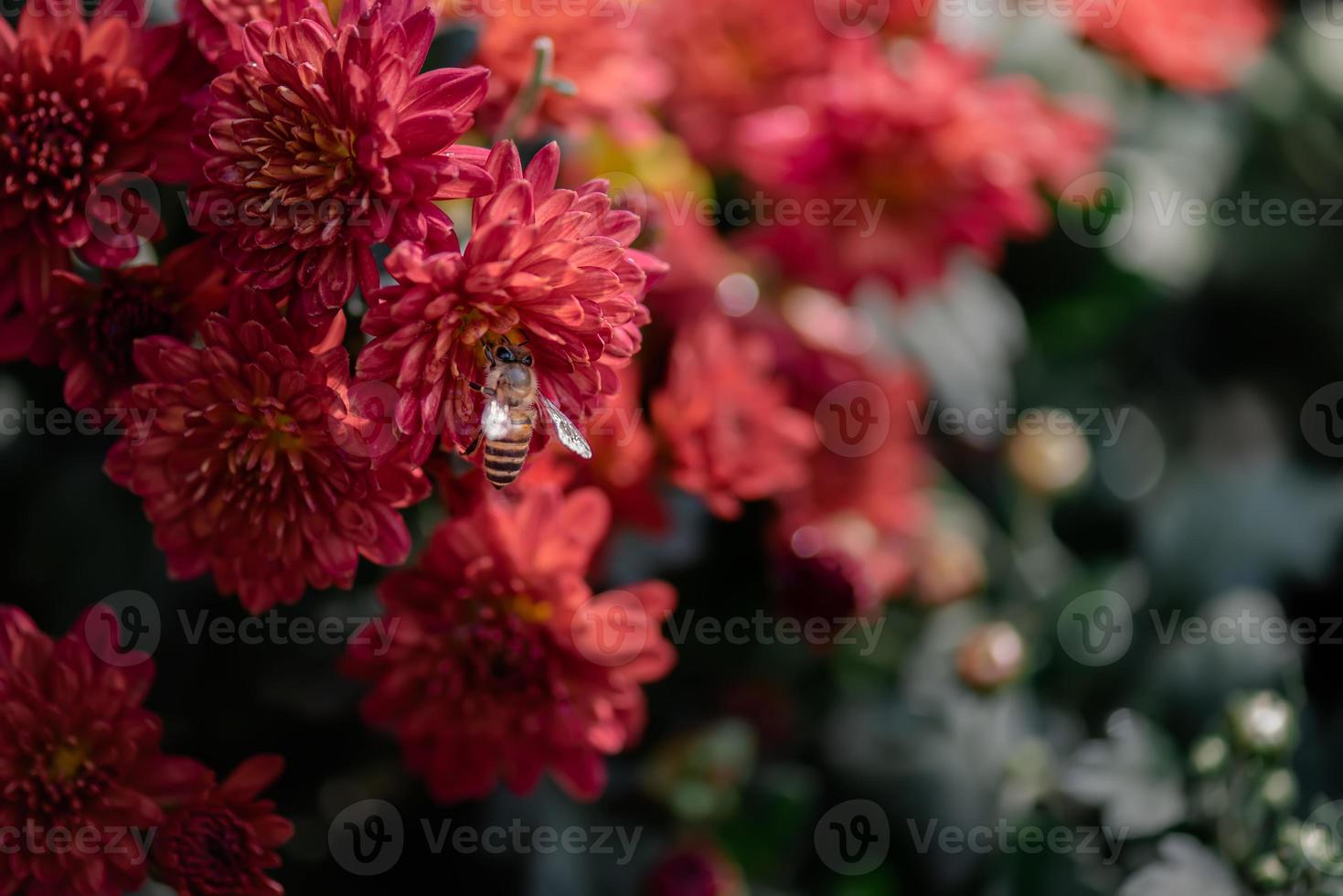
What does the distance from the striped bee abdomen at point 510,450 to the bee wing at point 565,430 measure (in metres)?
0.03

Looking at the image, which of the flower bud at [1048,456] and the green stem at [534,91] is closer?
the green stem at [534,91]

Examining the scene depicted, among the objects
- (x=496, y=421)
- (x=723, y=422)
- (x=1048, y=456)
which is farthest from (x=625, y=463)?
(x=1048, y=456)

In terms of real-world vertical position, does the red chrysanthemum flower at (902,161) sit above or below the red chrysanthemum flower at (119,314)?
below

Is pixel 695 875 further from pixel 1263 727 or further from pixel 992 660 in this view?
pixel 1263 727

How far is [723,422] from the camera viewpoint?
932 millimetres

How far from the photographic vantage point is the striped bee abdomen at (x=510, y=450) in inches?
24.2

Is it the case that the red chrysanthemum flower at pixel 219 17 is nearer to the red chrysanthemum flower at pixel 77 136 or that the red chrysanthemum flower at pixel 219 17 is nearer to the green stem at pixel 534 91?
the red chrysanthemum flower at pixel 77 136

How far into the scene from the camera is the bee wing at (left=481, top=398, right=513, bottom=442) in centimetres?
60

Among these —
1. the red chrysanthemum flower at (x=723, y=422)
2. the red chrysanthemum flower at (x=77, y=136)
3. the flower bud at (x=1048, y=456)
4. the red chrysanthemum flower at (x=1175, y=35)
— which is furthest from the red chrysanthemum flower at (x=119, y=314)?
the red chrysanthemum flower at (x=1175, y=35)

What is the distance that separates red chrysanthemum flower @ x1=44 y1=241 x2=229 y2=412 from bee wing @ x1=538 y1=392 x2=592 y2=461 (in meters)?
0.23

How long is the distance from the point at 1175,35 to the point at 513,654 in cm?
116

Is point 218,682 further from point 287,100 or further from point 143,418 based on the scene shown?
point 287,100

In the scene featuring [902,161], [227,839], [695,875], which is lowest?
[695,875]

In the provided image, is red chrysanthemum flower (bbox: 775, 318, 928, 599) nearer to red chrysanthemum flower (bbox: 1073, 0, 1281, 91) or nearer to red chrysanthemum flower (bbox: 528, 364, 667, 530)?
red chrysanthemum flower (bbox: 528, 364, 667, 530)
